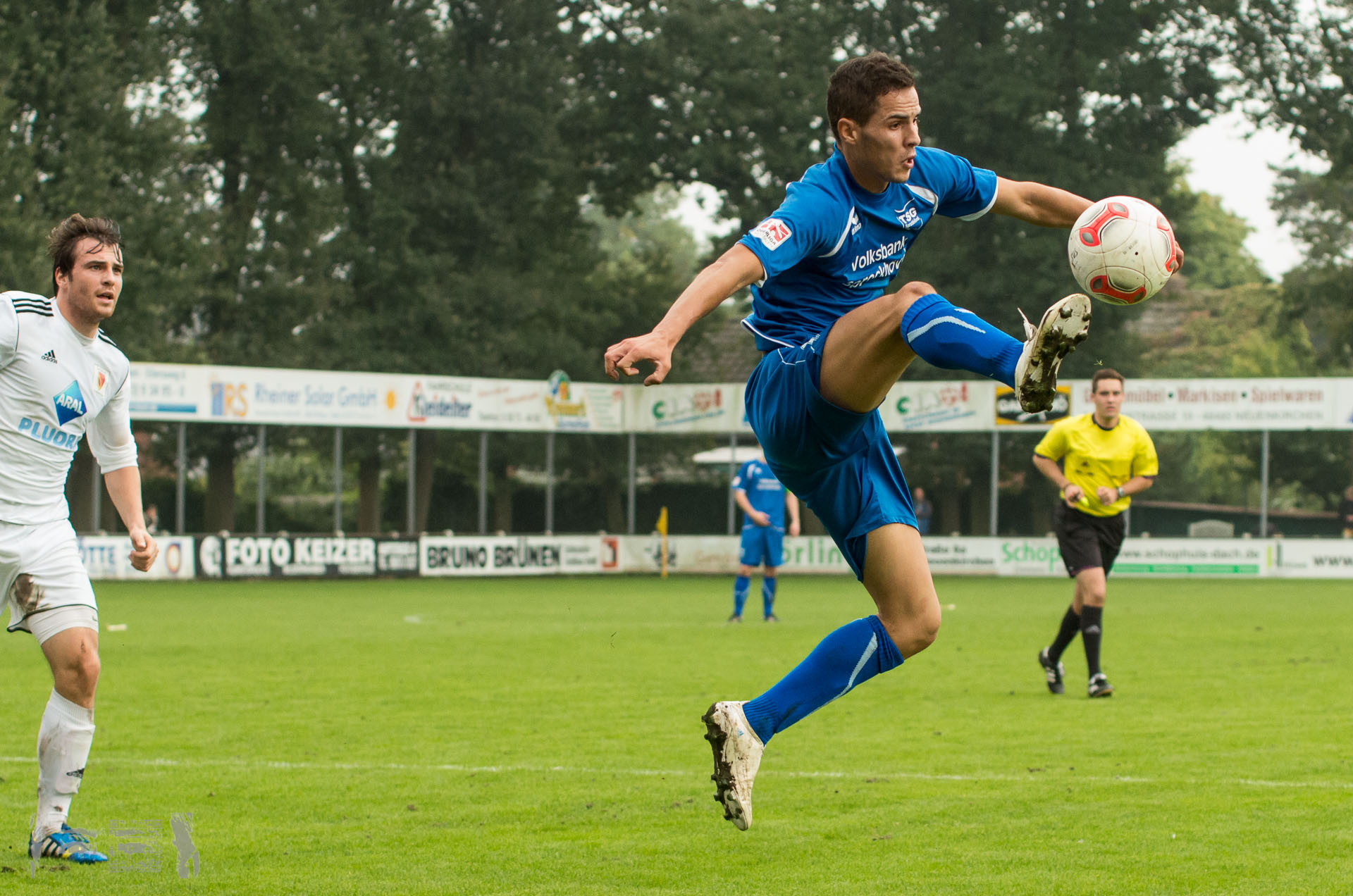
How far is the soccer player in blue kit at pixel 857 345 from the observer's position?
468 centimetres

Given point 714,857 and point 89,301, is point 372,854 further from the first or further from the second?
point 89,301

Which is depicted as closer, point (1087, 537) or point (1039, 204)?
point (1039, 204)

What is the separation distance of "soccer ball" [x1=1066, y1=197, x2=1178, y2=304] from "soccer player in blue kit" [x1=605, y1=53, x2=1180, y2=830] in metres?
0.43

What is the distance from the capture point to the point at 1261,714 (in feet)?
30.8

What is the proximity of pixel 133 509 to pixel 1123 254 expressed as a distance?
12.7 ft

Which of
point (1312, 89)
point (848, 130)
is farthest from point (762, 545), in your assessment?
point (1312, 89)

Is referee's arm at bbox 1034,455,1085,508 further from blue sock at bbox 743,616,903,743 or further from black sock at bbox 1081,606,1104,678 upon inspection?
blue sock at bbox 743,616,903,743

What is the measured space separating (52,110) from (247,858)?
30.0 meters

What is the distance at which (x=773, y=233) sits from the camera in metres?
4.63

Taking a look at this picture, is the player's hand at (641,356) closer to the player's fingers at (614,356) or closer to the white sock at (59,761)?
the player's fingers at (614,356)

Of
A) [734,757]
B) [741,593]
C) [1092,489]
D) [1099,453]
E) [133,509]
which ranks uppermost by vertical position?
[1099,453]

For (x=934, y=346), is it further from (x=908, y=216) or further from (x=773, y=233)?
(x=908, y=216)

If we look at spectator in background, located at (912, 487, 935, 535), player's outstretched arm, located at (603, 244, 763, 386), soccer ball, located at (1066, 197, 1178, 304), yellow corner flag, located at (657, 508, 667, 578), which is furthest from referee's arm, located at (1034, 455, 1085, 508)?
yellow corner flag, located at (657, 508, 667, 578)

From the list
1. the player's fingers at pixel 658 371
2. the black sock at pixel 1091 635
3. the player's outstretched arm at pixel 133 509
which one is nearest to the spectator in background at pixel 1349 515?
the black sock at pixel 1091 635
